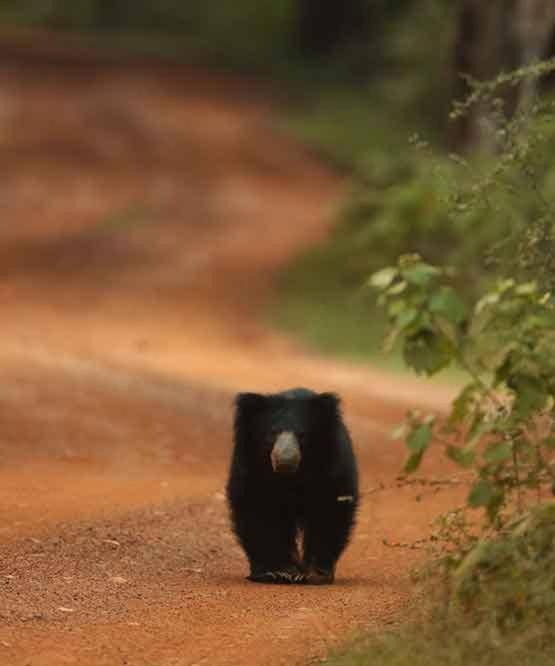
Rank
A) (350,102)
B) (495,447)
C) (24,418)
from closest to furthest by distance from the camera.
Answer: (495,447)
(24,418)
(350,102)

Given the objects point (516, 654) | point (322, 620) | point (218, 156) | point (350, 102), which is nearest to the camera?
point (516, 654)

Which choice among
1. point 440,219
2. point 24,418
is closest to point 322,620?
point 24,418

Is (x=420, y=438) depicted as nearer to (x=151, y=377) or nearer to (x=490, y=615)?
(x=490, y=615)

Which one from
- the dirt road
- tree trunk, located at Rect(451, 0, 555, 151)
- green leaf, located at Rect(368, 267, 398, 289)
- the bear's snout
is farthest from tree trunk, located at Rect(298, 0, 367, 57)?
green leaf, located at Rect(368, 267, 398, 289)

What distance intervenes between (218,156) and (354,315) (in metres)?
15.0

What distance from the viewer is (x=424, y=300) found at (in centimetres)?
725

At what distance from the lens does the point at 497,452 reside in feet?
24.7

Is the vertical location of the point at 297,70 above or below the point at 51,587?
above

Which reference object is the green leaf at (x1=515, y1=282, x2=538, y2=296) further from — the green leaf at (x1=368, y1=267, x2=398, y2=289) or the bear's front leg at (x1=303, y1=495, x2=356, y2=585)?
the bear's front leg at (x1=303, y1=495, x2=356, y2=585)

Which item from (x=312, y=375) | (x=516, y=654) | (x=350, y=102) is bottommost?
(x=516, y=654)

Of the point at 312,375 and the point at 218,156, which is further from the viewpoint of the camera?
the point at 218,156

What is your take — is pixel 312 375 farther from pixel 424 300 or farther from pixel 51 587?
pixel 424 300

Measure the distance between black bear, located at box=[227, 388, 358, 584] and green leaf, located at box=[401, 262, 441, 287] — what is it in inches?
72.6

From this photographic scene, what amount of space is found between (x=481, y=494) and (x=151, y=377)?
1205cm
